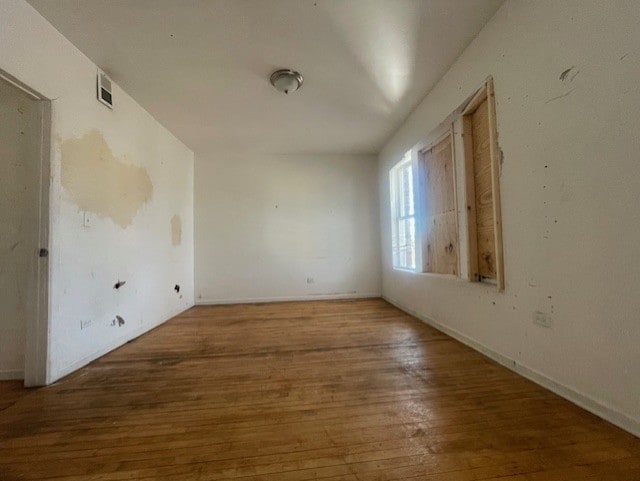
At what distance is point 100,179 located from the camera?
2363mm

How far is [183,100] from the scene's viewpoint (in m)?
2.94

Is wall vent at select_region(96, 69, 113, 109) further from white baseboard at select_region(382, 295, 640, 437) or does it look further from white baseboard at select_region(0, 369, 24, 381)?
white baseboard at select_region(382, 295, 640, 437)

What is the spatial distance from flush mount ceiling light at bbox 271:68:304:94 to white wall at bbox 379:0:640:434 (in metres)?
1.53

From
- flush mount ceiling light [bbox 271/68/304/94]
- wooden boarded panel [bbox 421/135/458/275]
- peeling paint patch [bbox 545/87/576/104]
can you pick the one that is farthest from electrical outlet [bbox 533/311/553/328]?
flush mount ceiling light [bbox 271/68/304/94]

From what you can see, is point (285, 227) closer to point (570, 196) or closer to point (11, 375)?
Answer: point (11, 375)

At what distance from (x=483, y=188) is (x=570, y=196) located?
2.61 feet

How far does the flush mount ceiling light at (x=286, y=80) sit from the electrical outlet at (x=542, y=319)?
2710 mm

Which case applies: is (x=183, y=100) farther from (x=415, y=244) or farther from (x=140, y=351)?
(x=415, y=244)

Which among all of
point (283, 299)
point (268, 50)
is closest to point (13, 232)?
point (268, 50)

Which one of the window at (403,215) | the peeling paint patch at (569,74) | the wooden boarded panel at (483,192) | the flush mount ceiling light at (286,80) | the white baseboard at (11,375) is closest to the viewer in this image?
the peeling paint patch at (569,74)

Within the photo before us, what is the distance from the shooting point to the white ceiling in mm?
1820

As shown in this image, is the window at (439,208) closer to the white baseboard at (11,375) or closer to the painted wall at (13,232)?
the painted wall at (13,232)

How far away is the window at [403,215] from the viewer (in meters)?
3.76

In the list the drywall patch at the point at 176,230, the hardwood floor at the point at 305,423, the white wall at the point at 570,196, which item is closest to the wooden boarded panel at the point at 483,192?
the white wall at the point at 570,196
